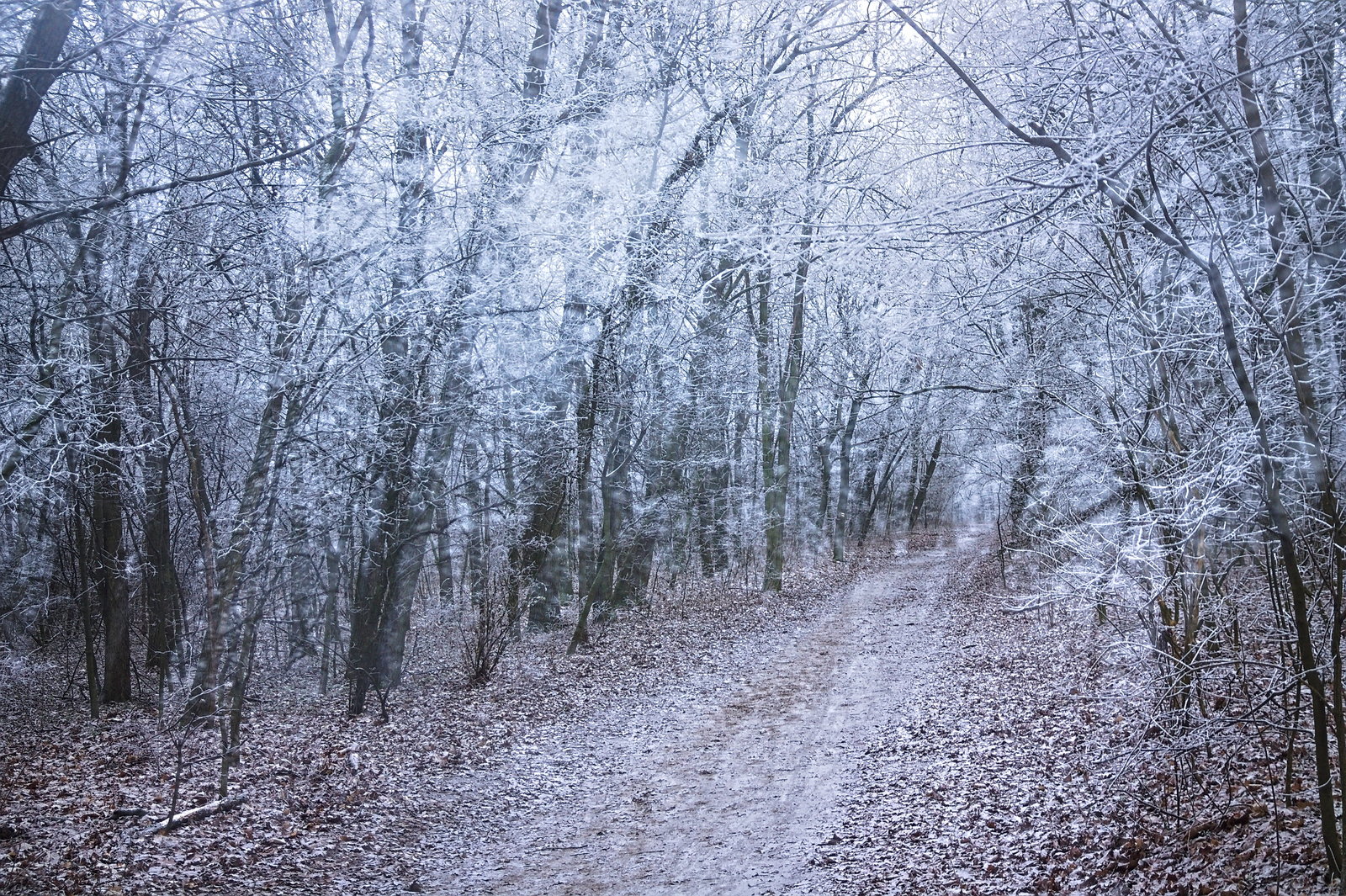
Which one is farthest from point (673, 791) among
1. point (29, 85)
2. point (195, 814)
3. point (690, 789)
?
point (29, 85)

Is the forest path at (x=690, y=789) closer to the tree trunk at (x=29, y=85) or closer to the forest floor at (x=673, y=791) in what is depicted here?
the forest floor at (x=673, y=791)

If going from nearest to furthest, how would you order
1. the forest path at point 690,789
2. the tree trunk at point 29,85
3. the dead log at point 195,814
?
the tree trunk at point 29,85 < the forest path at point 690,789 < the dead log at point 195,814

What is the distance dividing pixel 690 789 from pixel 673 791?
156mm

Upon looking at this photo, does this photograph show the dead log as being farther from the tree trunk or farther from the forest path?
the tree trunk

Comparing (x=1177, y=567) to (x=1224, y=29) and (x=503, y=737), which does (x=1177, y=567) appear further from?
(x=503, y=737)

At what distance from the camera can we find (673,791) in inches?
303

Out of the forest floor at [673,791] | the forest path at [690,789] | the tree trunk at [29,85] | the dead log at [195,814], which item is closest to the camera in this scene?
the tree trunk at [29,85]

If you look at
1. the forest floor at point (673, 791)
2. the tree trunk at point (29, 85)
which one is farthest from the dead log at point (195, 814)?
the tree trunk at point (29, 85)

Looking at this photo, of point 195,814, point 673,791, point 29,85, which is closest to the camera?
point 29,85

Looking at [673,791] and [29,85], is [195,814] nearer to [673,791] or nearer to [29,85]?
[673,791]

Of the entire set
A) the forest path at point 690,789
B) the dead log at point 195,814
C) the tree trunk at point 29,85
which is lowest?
the forest path at point 690,789

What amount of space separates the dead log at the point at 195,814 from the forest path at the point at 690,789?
5.86 ft

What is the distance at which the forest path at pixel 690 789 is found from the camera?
19.8ft

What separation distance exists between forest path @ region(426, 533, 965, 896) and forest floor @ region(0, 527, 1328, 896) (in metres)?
0.03
